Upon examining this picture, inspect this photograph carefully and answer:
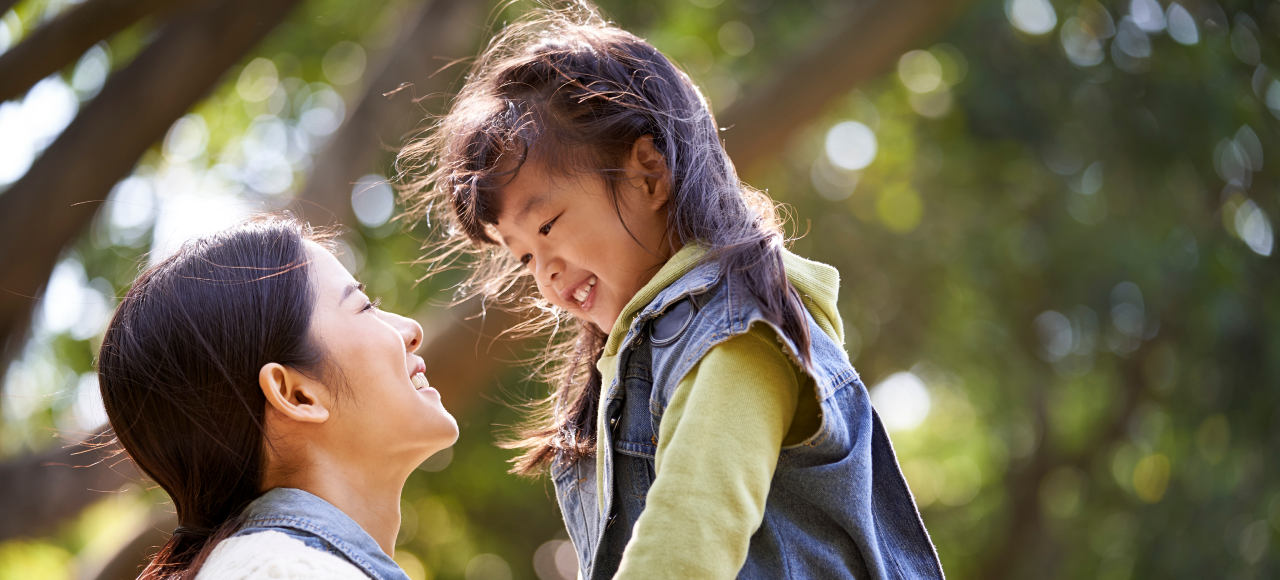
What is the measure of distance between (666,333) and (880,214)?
675cm

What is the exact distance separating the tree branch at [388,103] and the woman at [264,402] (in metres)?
2.43

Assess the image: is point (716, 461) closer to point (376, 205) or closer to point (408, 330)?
point (408, 330)

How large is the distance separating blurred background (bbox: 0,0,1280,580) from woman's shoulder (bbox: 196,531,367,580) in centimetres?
82

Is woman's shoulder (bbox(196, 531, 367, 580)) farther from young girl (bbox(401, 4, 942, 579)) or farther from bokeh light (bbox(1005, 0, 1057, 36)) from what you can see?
bokeh light (bbox(1005, 0, 1057, 36))

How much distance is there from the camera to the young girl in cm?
124

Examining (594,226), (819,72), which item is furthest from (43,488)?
(819,72)

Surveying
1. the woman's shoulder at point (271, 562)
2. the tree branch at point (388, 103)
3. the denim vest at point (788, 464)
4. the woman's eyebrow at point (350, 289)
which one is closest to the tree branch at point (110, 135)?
the tree branch at point (388, 103)

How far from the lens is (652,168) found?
1.69 m

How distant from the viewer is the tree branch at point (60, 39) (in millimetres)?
2678

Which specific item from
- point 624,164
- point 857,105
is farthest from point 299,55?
point 624,164

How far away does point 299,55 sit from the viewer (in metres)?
6.36

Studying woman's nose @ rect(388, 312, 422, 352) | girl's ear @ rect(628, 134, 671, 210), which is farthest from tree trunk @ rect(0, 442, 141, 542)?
girl's ear @ rect(628, 134, 671, 210)

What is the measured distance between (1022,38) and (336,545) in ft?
19.1

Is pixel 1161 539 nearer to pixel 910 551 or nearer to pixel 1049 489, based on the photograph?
pixel 1049 489
